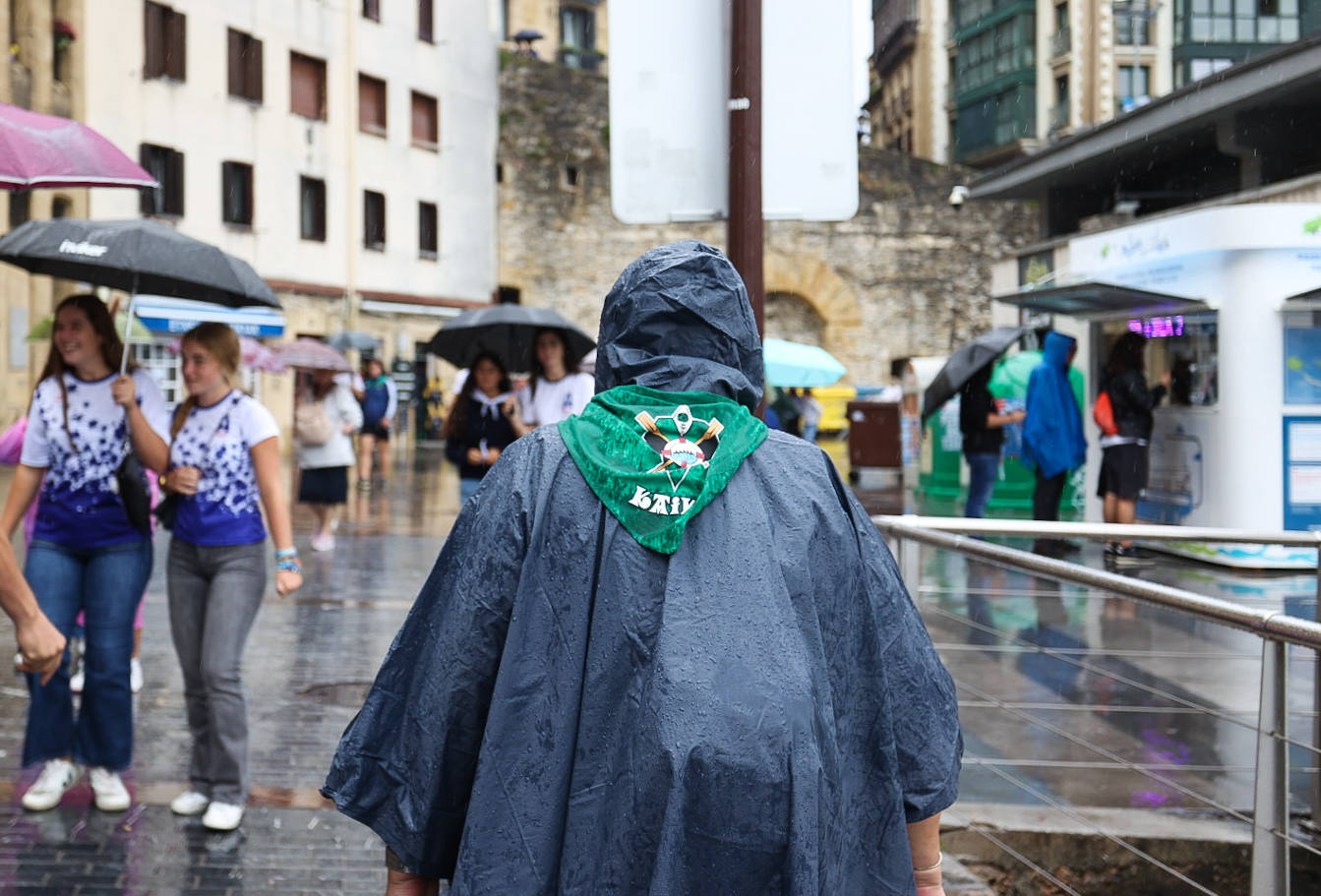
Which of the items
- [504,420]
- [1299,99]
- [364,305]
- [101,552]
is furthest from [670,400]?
[364,305]

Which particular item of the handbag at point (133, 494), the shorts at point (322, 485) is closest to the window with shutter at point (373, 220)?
the shorts at point (322, 485)

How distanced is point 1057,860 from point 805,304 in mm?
35780

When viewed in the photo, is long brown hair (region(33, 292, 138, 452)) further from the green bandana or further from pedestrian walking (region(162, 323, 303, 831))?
the green bandana

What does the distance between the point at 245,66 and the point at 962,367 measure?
24.6m

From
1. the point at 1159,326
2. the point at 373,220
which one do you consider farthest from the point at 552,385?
the point at 373,220

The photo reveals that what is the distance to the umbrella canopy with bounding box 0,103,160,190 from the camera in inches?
162

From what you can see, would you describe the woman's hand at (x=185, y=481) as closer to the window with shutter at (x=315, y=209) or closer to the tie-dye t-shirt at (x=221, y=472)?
the tie-dye t-shirt at (x=221, y=472)

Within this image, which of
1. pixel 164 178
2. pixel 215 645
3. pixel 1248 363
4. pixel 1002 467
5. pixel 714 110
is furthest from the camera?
pixel 164 178

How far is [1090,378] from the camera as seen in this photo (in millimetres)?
14508

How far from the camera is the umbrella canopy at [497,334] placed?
389 inches

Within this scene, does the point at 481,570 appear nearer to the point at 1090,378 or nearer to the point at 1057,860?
the point at 1057,860

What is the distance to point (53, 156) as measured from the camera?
14.2ft

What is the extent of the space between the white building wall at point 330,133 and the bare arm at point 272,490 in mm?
25146

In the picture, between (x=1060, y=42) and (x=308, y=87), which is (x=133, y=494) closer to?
(x=308, y=87)
